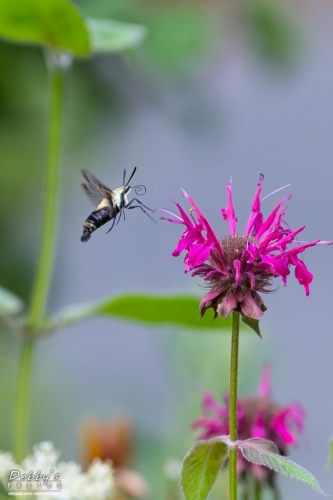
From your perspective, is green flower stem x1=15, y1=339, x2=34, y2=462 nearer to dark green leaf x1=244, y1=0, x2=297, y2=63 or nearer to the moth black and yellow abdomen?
the moth black and yellow abdomen

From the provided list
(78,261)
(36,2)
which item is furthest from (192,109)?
(36,2)

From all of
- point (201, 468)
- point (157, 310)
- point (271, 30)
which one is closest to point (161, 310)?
point (157, 310)

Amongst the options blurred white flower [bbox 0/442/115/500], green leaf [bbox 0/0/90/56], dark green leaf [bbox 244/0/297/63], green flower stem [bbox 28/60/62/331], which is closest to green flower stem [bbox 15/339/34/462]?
green flower stem [bbox 28/60/62/331]

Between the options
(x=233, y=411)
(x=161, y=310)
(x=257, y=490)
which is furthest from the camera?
(x=161, y=310)

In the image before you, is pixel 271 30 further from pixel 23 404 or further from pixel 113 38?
pixel 23 404

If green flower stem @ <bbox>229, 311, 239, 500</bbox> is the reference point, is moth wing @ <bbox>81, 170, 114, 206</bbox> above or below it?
above

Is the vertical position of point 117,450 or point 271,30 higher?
point 271,30

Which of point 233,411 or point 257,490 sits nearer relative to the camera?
point 233,411

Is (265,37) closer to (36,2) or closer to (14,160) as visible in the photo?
(14,160)
